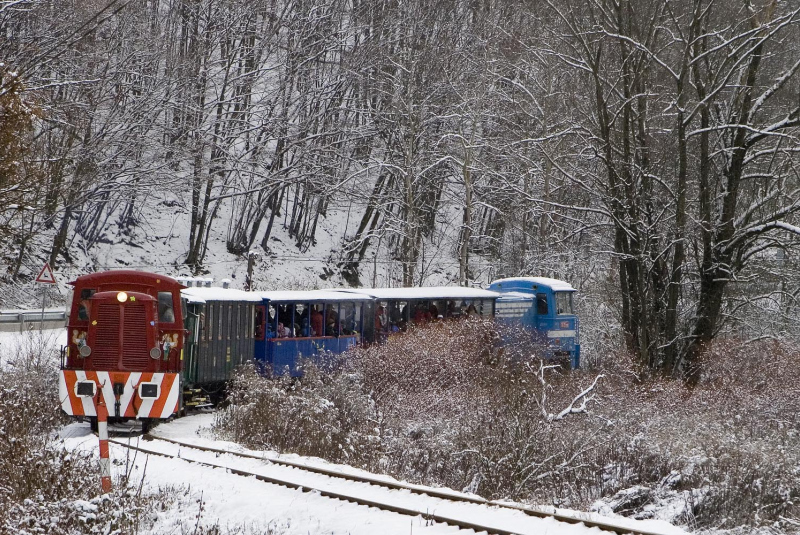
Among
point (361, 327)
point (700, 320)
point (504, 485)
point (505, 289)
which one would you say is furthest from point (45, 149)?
point (504, 485)

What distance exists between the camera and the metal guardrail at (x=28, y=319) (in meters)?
27.2

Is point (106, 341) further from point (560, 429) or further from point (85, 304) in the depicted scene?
point (560, 429)

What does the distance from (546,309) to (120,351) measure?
15.3 metres

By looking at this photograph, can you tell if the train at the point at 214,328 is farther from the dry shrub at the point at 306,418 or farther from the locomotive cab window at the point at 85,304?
the dry shrub at the point at 306,418

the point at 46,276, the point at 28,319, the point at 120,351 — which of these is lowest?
the point at 28,319

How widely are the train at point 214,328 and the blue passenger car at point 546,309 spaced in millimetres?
30

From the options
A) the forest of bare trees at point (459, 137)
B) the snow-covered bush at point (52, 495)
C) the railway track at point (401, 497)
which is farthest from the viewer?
the forest of bare trees at point (459, 137)

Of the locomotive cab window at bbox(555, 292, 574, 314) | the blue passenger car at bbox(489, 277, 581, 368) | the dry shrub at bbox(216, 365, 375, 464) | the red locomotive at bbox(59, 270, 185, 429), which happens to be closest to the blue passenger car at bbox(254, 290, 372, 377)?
the dry shrub at bbox(216, 365, 375, 464)

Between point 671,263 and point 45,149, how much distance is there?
20.1 metres

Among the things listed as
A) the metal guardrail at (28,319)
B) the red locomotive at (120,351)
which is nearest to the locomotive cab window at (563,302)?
the red locomotive at (120,351)

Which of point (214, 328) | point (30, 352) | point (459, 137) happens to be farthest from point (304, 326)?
point (459, 137)

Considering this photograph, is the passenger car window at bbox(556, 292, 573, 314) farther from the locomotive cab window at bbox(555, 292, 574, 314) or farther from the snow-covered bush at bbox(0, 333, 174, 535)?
the snow-covered bush at bbox(0, 333, 174, 535)

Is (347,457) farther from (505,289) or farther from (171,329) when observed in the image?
(505,289)

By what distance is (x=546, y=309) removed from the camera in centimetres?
2688
